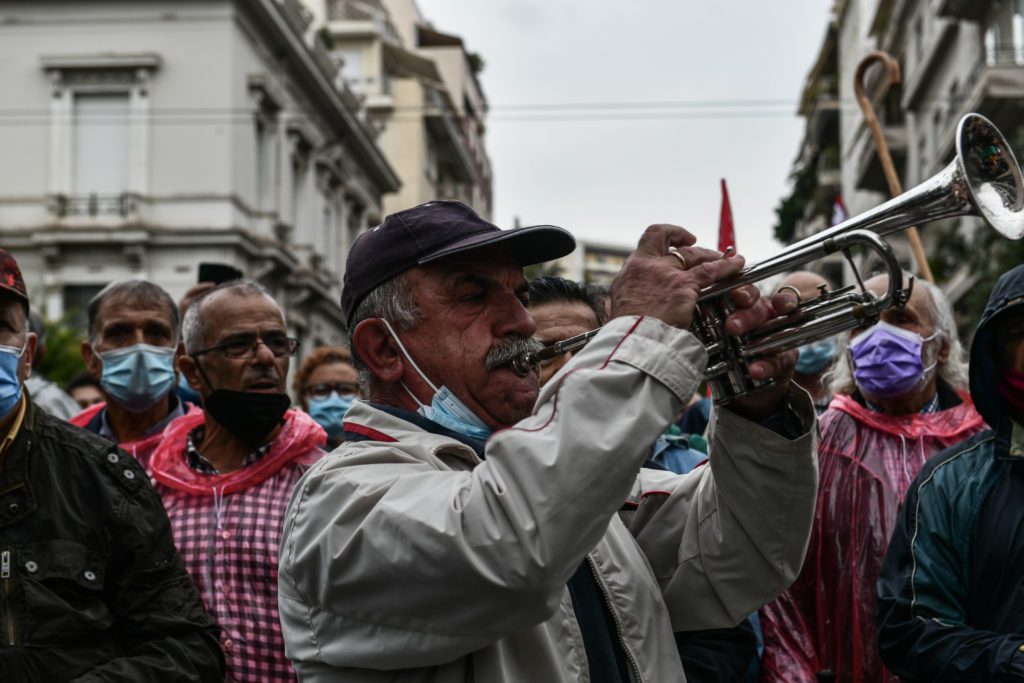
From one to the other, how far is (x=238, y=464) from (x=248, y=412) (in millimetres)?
195

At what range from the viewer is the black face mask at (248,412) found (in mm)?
5145

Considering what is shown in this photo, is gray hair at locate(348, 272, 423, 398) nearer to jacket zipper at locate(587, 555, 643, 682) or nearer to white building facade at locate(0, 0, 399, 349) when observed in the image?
jacket zipper at locate(587, 555, 643, 682)

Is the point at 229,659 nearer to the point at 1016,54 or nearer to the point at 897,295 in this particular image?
the point at 897,295

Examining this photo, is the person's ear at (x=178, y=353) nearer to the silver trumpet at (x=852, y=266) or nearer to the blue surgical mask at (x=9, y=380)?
the blue surgical mask at (x=9, y=380)

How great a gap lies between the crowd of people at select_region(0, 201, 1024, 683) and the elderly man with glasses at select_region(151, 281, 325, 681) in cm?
1

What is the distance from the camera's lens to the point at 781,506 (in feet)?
10.2

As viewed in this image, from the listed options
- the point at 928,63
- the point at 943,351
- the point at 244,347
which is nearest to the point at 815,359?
the point at 943,351

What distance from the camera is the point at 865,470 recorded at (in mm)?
5121

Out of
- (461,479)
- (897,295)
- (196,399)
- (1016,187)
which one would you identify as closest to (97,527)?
(461,479)

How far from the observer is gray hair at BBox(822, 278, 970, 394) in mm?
5484

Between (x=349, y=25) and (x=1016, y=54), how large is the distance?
3200 cm

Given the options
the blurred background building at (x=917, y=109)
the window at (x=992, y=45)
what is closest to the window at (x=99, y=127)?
the blurred background building at (x=917, y=109)

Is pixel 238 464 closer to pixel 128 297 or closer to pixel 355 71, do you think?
pixel 128 297

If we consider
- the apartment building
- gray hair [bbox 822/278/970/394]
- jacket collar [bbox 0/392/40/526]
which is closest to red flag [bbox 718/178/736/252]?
gray hair [bbox 822/278/970/394]
